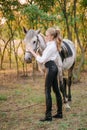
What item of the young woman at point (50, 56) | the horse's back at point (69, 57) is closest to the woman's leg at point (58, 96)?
the young woman at point (50, 56)

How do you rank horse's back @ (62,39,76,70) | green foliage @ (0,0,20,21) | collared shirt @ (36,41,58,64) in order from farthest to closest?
green foliage @ (0,0,20,21) < horse's back @ (62,39,76,70) < collared shirt @ (36,41,58,64)

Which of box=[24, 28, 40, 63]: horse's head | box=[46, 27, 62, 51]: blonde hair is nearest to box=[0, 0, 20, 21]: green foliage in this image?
box=[24, 28, 40, 63]: horse's head

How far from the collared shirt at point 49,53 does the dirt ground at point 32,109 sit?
1.21 m

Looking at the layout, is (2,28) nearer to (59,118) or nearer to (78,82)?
(78,82)

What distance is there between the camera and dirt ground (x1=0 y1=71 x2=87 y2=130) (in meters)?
5.80

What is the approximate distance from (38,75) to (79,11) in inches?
142

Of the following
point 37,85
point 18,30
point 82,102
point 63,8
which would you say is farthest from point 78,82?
point 18,30

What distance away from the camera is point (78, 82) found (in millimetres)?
11656

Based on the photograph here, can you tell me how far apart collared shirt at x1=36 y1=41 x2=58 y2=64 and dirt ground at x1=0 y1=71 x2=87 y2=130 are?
1.21 m

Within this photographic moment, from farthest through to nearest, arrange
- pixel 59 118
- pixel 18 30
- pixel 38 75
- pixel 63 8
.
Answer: pixel 18 30
pixel 38 75
pixel 63 8
pixel 59 118

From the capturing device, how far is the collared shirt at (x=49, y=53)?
5598 millimetres

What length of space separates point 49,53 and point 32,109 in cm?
202

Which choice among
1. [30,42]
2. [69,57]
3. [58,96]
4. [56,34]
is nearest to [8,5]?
[69,57]

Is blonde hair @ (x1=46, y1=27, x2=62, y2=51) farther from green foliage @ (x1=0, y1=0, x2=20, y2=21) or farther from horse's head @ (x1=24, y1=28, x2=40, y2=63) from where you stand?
green foliage @ (x1=0, y1=0, x2=20, y2=21)
